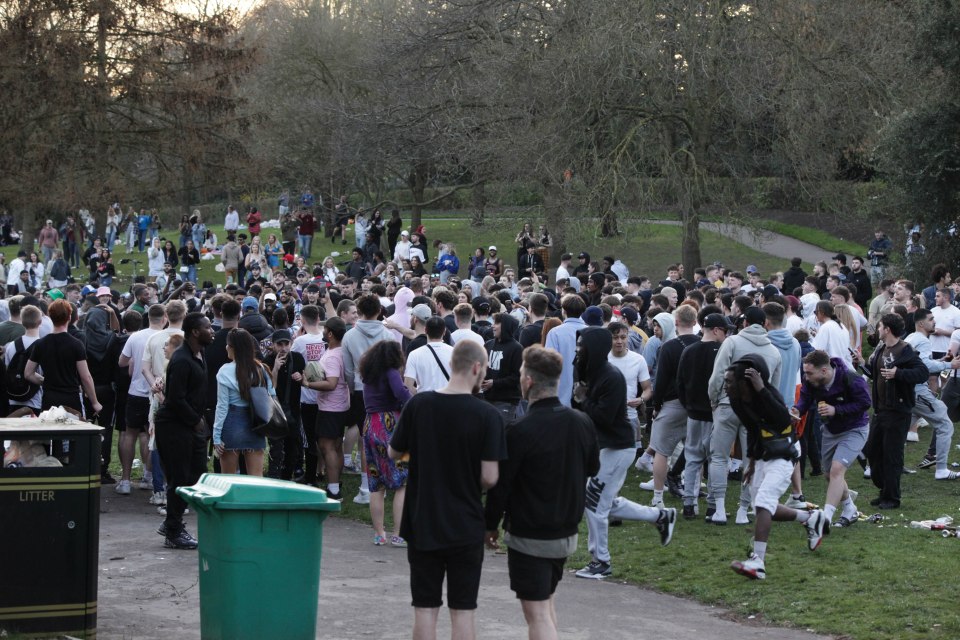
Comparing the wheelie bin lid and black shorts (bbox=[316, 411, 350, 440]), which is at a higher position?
the wheelie bin lid

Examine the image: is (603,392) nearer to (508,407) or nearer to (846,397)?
(846,397)

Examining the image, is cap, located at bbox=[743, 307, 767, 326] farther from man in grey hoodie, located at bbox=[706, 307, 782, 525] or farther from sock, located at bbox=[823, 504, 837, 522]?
sock, located at bbox=[823, 504, 837, 522]

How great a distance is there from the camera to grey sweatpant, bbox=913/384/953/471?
12781 millimetres

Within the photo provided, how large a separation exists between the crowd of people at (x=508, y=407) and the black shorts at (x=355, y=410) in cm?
3

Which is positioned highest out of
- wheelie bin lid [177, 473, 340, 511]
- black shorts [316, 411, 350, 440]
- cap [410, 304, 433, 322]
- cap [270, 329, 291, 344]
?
cap [410, 304, 433, 322]

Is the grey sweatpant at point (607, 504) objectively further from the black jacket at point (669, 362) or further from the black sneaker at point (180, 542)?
the black sneaker at point (180, 542)

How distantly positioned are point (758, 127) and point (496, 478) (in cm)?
2220

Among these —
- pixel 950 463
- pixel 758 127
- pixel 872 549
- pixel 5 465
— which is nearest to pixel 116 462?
pixel 5 465

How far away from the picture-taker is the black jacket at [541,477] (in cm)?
618

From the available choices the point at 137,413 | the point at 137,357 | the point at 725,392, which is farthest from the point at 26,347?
the point at 725,392

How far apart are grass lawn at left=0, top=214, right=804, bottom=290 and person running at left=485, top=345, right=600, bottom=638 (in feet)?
66.5

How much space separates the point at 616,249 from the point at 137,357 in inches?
1025

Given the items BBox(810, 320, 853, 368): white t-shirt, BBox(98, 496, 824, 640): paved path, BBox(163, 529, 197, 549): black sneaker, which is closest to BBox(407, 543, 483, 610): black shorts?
BBox(98, 496, 824, 640): paved path

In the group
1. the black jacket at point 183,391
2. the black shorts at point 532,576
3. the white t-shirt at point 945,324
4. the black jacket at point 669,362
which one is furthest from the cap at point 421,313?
the white t-shirt at point 945,324
